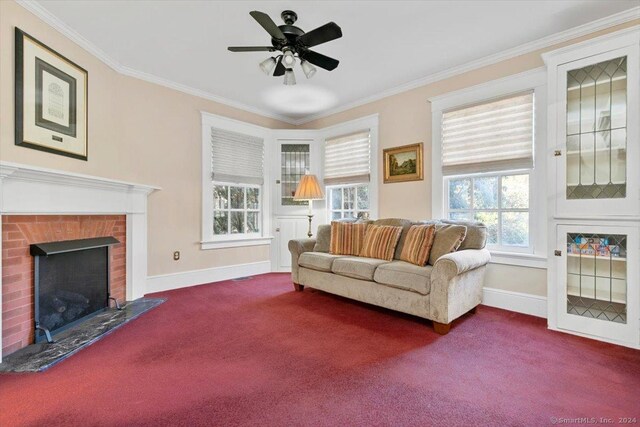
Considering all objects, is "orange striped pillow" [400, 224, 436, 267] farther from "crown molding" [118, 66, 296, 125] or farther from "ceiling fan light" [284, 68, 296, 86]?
"crown molding" [118, 66, 296, 125]

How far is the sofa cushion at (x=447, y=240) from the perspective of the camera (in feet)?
9.12

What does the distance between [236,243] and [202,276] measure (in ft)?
2.20

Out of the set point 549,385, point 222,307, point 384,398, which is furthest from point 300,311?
point 549,385

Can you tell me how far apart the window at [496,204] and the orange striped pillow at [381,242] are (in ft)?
2.77

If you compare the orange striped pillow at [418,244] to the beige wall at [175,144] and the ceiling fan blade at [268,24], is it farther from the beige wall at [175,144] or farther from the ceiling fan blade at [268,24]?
the ceiling fan blade at [268,24]

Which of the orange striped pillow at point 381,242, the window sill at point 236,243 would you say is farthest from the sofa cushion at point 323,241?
the window sill at point 236,243

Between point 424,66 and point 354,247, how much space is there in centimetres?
226

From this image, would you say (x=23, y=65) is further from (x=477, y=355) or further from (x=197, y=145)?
(x=477, y=355)

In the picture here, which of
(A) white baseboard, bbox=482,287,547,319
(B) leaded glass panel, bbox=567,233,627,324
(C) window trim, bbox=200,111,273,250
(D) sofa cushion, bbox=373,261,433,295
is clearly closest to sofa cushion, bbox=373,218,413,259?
(D) sofa cushion, bbox=373,261,433,295

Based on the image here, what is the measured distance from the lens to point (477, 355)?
2.09 metres

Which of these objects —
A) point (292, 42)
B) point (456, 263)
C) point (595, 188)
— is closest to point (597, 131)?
point (595, 188)

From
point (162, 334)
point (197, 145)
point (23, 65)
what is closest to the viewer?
point (23, 65)

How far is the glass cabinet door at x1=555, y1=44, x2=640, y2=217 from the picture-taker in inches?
87.5

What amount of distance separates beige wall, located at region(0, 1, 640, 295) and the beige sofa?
54 cm
